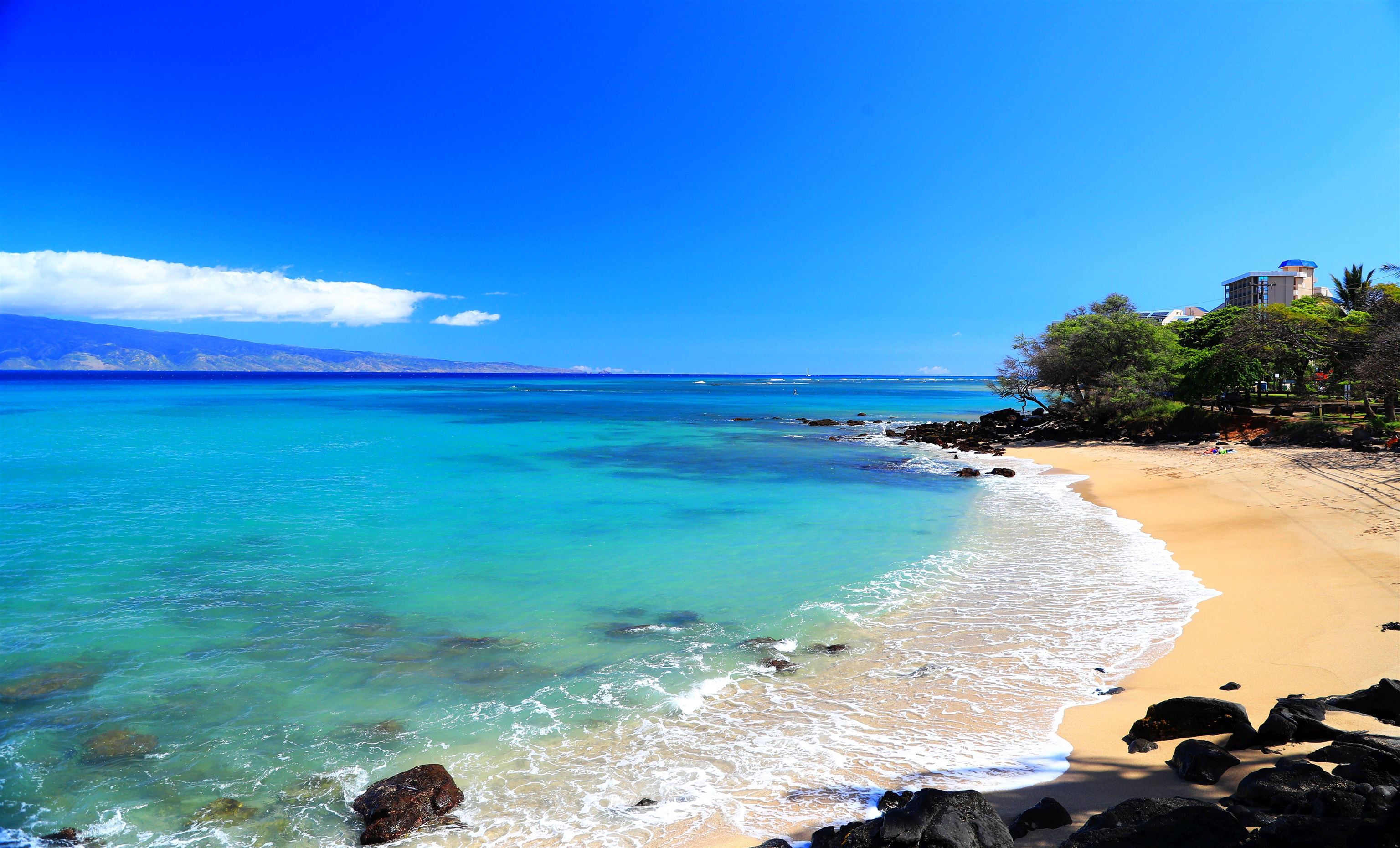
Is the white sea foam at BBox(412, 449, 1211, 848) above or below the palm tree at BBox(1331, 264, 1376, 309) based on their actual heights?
below

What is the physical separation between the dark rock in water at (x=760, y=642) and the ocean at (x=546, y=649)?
0.08 m

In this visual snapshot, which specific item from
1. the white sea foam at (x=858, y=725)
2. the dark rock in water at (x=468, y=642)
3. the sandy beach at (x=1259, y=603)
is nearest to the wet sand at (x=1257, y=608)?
the sandy beach at (x=1259, y=603)

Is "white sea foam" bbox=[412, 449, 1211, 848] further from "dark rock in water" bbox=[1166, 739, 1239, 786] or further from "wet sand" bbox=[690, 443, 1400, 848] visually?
"dark rock in water" bbox=[1166, 739, 1239, 786]

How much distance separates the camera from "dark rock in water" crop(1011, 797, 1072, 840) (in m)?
4.42

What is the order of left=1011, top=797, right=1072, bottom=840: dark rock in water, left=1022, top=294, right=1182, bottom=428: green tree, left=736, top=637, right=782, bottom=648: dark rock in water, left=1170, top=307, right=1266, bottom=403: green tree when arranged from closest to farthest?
left=1011, top=797, right=1072, bottom=840: dark rock in water, left=736, top=637, right=782, bottom=648: dark rock in water, left=1170, top=307, right=1266, bottom=403: green tree, left=1022, top=294, right=1182, bottom=428: green tree

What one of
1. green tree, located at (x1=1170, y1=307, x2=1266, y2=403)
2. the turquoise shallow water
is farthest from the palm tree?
the turquoise shallow water

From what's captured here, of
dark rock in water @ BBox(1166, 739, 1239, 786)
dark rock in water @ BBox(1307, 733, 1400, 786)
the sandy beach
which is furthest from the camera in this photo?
the sandy beach

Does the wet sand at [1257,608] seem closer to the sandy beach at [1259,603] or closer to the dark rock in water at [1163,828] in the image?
the sandy beach at [1259,603]

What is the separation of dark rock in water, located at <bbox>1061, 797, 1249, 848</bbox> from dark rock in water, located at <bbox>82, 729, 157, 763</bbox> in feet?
27.5

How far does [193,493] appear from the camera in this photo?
2070cm

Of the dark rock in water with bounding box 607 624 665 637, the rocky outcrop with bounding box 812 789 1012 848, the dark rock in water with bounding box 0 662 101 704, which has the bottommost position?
the dark rock in water with bounding box 607 624 665 637

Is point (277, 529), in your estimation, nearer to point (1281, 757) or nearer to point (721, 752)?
point (721, 752)

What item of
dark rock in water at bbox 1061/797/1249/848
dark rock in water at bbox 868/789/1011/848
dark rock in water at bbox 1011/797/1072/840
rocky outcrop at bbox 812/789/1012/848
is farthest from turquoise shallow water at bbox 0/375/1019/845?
dark rock in water at bbox 1061/797/1249/848

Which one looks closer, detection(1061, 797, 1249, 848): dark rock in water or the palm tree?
detection(1061, 797, 1249, 848): dark rock in water
